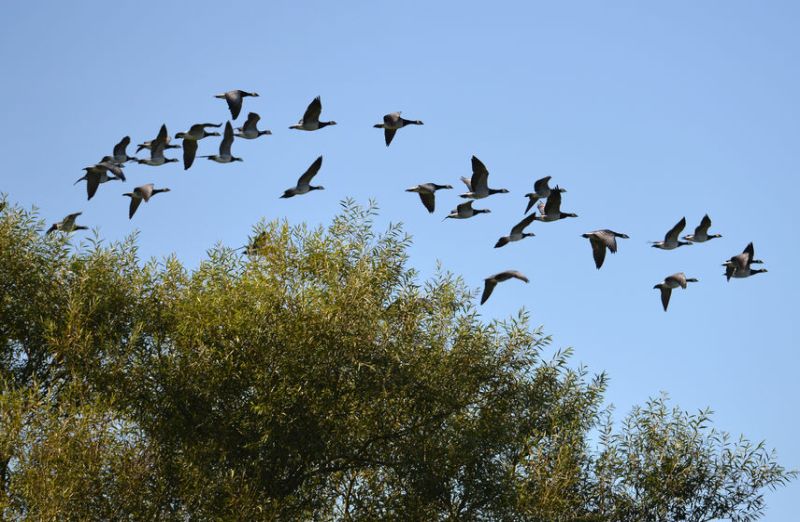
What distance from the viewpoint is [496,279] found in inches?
1009

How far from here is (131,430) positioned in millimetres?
22266

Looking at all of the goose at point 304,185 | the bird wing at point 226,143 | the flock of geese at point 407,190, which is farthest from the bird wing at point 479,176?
the bird wing at point 226,143

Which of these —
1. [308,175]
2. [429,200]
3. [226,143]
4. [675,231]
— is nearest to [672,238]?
[675,231]

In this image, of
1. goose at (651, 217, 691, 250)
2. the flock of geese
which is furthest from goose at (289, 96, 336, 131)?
goose at (651, 217, 691, 250)

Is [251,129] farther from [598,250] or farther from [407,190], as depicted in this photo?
[598,250]

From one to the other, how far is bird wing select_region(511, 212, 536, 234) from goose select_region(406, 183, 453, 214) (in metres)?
1.93

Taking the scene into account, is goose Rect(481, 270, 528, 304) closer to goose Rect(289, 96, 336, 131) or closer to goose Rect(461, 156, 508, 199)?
goose Rect(461, 156, 508, 199)

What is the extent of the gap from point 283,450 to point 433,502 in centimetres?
362

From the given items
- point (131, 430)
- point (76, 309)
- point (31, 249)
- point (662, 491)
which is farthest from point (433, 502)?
point (31, 249)

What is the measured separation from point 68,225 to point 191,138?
3.85 m

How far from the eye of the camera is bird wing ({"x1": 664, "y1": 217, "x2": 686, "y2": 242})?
2581 cm

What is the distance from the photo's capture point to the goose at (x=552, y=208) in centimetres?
2528

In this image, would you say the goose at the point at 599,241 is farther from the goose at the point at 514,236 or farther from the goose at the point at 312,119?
the goose at the point at 312,119

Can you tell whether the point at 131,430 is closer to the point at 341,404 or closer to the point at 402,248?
the point at 341,404
